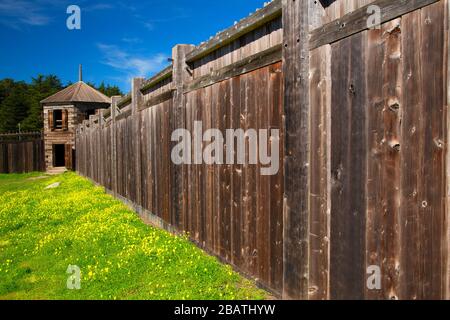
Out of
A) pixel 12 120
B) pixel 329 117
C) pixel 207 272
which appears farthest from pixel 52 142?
pixel 12 120

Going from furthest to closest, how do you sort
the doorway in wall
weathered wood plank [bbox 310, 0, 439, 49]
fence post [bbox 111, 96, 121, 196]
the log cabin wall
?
the doorway in wall < the log cabin wall < fence post [bbox 111, 96, 121, 196] < weathered wood plank [bbox 310, 0, 439, 49]

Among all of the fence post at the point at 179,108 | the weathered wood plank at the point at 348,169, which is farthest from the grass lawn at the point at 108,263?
the weathered wood plank at the point at 348,169

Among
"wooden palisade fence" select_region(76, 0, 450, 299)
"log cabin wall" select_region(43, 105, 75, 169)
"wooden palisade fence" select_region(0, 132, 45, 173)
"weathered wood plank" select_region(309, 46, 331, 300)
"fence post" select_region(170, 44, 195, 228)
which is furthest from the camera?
"log cabin wall" select_region(43, 105, 75, 169)

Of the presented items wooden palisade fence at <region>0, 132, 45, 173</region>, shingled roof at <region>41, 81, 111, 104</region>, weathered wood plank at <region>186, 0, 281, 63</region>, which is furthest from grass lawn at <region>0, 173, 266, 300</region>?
shingled roof at <region>41, 81, 111, 104</region>

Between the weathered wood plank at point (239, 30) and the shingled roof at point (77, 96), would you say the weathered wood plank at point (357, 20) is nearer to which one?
the weathered wood plank at point (239, 30)

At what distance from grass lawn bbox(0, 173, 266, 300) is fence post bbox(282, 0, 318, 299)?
707 millimetres

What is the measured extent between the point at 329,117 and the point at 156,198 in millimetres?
5780

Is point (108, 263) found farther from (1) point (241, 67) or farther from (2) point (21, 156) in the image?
(2) point (21, 156)

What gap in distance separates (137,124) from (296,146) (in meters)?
6.71

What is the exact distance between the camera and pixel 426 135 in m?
2.40

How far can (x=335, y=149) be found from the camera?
3160 millimetres

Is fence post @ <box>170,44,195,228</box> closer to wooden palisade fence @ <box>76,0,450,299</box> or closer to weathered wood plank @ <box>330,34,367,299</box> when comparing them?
wooden palisade fence @ <box>76,0,450,299</box>

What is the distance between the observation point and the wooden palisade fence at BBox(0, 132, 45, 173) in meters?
29.9
